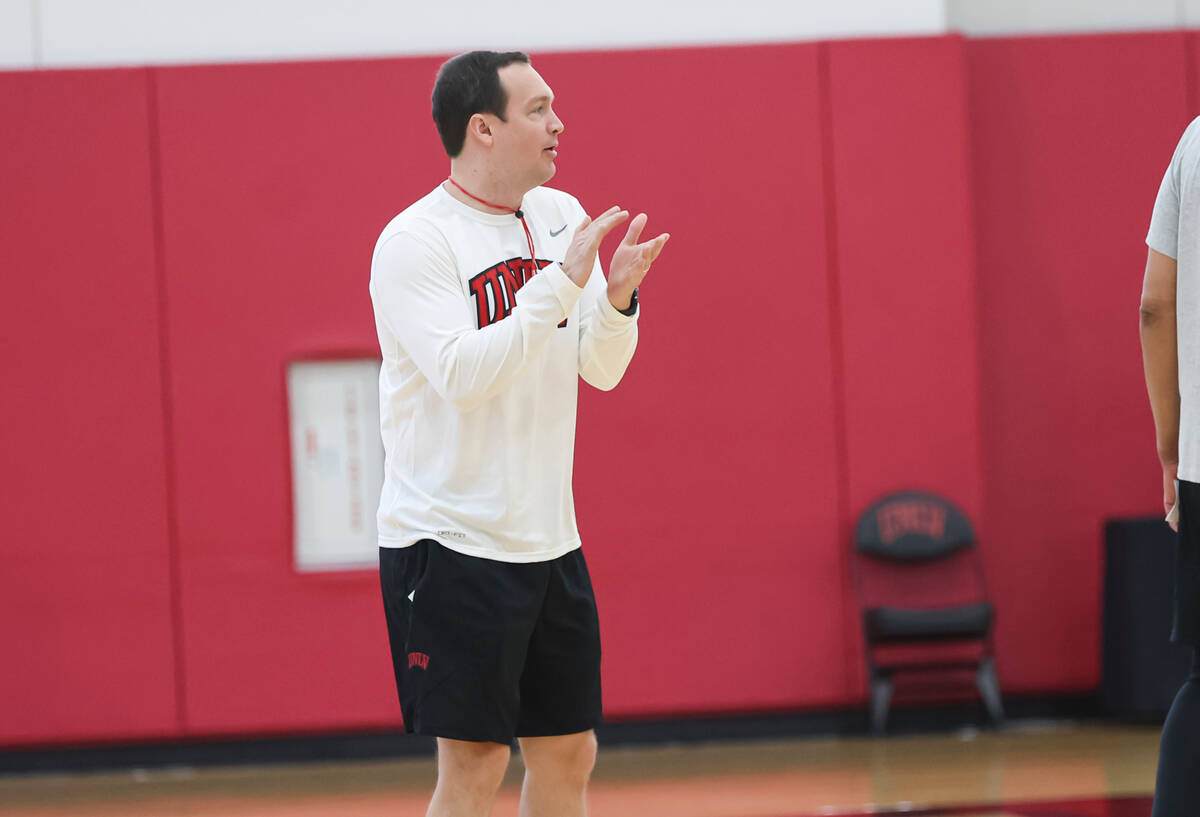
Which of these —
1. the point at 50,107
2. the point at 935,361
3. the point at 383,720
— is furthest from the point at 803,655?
the point at 50,107

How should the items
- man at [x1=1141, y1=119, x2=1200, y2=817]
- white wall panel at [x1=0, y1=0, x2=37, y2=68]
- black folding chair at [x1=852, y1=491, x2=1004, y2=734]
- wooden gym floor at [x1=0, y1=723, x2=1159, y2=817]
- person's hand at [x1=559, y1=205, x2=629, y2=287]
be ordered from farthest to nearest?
white wall panel at [x1=0, y1=0, x2=37, y2=68], black folding chair at [x1=852, y1=491, x2=1004, y2=734], wooden gym floor at [x1=0, y1=723, x2=1159, y2=817], person's hand at [x1=559, y1=205, x2=629, y2=287], man at [x1=1141, y1=119, x2=1200, y2=817]

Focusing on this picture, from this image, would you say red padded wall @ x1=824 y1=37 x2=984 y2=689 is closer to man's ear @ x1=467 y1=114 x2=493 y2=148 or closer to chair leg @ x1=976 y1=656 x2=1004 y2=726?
chair leg @ x1=976 y1=656 x2=1004 y2=726

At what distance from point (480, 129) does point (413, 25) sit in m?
2.68

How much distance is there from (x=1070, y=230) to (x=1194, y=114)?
0.62 meters

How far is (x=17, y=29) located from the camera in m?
4.64

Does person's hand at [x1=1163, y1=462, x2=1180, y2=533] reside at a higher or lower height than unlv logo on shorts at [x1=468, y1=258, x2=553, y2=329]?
lower

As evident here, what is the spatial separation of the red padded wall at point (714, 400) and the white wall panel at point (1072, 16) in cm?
89

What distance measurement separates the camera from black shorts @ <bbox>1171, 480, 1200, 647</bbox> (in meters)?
1.96

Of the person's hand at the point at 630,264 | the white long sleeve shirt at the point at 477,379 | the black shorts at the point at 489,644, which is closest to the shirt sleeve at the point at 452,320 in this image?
the white long sleeve shirt at the point at 477,379

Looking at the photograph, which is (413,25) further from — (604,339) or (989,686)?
(989,686)

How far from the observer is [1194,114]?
4.91m

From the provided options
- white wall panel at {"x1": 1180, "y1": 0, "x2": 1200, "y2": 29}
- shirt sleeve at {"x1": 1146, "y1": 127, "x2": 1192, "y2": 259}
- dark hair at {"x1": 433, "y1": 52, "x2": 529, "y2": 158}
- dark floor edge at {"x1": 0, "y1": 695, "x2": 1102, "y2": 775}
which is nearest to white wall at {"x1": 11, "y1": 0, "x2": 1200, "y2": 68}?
white wall panel at {"x1": 1180, "y1": 0, "x2": 1200, "y2": 29}

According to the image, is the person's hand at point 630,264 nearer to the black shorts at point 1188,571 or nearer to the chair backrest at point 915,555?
the black shorts at point 1188,571

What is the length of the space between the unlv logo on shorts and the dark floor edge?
9.14 ft
